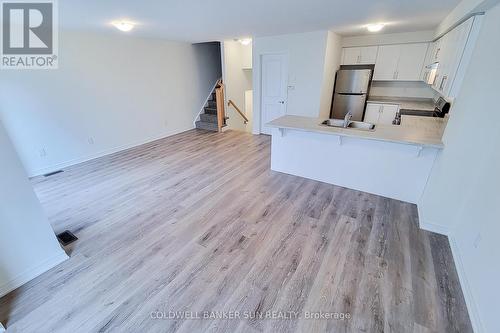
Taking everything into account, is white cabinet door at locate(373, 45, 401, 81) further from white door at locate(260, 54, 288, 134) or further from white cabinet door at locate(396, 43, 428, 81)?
white door at locate(260, 54, 288, 134)

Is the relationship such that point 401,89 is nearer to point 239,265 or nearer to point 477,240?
point 477,240

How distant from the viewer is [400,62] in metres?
4.64

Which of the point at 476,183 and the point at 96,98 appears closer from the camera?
the point at 476,183

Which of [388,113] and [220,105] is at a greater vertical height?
[388,113]

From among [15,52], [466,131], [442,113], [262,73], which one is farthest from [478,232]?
[15,52]

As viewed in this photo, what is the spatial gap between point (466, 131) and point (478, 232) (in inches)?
34.0

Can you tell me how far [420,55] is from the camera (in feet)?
14.6

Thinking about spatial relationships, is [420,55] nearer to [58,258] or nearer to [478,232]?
[478,232]

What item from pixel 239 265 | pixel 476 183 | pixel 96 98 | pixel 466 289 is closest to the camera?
pixel 466 289

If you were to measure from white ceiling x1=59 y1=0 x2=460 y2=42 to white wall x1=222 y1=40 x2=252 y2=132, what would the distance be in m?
2.06

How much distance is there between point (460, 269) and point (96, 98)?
5.73 meters

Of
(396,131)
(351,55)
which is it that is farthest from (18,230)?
(351,55)

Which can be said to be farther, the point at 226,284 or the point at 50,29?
the point at 50,29

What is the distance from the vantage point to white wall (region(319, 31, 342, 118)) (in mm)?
4422
